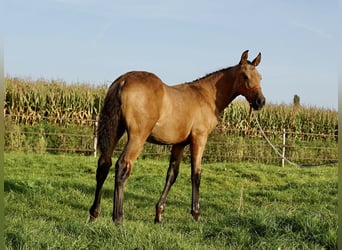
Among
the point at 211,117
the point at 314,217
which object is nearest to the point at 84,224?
the point at 314,217

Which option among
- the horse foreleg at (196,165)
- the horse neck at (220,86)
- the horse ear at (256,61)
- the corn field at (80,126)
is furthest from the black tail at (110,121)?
the corn field at (80,126)

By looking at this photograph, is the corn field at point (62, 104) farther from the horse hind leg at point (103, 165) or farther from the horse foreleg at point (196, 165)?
the horse hind leg at point (103, 165)

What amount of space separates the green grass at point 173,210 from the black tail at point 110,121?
944 mm

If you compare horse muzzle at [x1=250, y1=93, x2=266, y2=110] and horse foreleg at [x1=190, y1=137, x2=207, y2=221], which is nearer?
horse foreleg at [x1=190, y1=137, x2=207, y2=221]

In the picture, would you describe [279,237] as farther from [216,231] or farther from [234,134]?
[234,134]

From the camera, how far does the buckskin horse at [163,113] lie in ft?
19.0

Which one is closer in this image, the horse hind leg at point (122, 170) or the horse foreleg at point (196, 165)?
the horse hind leg at point (122, 170)

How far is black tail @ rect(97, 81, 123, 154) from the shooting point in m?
5.82

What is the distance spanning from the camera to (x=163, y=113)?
20.4 ft

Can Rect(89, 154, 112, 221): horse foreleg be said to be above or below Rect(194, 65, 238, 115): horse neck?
below

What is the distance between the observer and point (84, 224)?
15.6ft

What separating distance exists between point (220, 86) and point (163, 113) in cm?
161

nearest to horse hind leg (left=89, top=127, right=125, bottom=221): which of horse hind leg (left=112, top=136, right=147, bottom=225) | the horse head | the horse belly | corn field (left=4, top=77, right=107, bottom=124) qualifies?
horse hind leg (left=112, top=136, right=147, bottom=225)

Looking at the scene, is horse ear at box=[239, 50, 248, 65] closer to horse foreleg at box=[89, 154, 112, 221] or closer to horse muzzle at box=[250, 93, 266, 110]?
horse muzzle at box=[250, 93, 266, 110]
